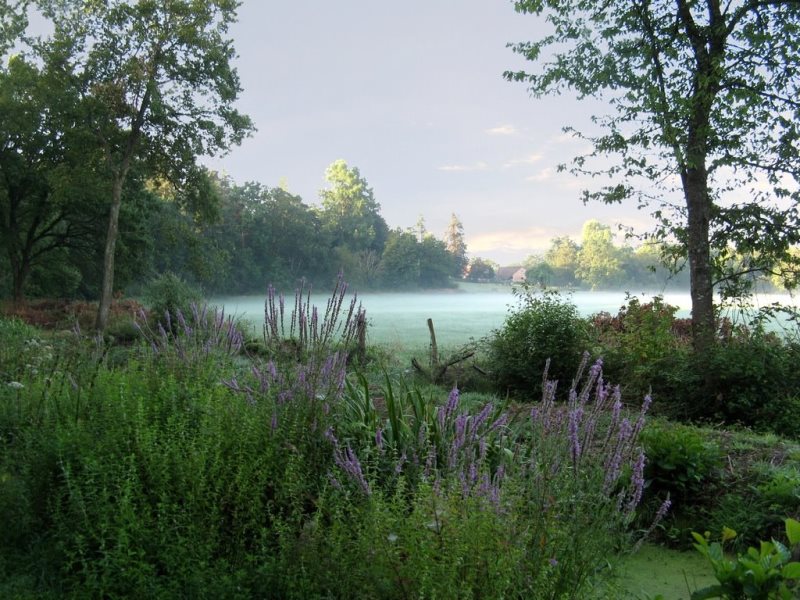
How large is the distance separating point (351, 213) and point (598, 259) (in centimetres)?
2192

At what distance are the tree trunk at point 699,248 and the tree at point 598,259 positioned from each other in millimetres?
34700

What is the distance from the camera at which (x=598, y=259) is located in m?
46.1

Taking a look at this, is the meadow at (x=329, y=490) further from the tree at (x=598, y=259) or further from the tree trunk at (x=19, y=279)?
the tree at (x=598, y=259)

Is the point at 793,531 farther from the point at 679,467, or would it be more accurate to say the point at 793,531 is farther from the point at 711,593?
the point at 679,467

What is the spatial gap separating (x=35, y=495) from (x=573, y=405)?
2.83 metres

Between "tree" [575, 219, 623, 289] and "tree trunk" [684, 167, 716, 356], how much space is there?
34.7m

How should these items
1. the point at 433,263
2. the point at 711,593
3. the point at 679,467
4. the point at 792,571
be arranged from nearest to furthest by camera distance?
1. the point at 792,571
2. the point at 711,593
3. the point at 679,467
4. the point at 433,263

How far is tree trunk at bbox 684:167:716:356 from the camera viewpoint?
10.1m

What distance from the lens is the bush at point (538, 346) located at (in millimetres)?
10438

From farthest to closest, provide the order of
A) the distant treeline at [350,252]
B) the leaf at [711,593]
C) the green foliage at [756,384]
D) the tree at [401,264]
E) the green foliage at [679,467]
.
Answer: the tree at [401,264]
the distant treeline at [350,252]
the green foliage at [756,384]
the green foliage at [679,467]
the leaf at [711,593]

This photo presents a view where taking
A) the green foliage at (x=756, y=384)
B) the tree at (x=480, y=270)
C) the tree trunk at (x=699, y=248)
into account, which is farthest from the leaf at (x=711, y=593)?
the tree at (x=480, y=270)

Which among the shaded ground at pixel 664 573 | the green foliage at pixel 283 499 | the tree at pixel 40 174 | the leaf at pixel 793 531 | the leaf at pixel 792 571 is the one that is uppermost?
the tree at pixel 40 174

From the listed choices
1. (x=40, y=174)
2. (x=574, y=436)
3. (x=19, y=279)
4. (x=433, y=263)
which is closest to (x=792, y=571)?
(x=574, y=436)

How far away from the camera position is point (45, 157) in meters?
21.5
